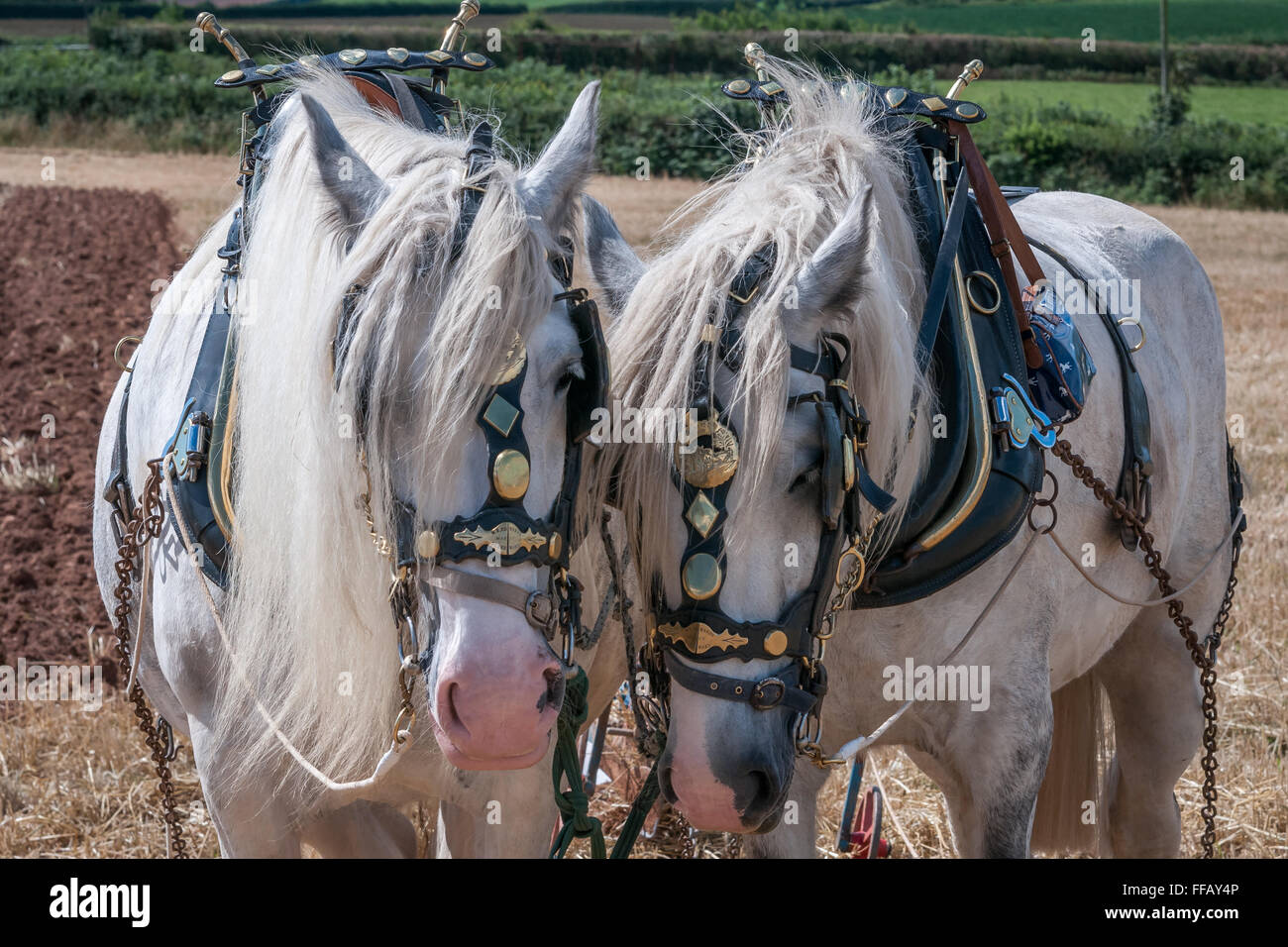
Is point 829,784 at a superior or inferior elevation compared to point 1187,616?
inferior

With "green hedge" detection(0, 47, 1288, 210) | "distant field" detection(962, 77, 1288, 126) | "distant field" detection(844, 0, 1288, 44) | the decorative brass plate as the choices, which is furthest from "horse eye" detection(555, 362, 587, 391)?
"distant field" detection(844, 0, 1288, 44)

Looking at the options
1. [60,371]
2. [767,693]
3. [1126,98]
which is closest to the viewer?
[767,693]

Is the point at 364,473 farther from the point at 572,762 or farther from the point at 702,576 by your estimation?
the point at 572,762

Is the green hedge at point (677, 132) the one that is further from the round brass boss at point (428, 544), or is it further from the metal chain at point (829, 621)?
the round brass boss at point (428, 544)

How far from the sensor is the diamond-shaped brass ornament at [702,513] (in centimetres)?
192

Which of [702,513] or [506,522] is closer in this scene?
[506,522]

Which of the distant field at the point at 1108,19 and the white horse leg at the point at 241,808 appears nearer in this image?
the white horse leg at the point at 241,808

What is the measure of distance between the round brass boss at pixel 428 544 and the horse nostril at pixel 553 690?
23cm

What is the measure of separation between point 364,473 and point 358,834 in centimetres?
147

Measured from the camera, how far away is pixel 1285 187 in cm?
2147

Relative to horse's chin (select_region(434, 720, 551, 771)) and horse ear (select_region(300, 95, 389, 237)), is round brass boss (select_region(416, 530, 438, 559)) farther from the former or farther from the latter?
horse ear (select_region(300, 95, 389, 237))

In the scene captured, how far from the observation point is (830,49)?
2711 centimetres

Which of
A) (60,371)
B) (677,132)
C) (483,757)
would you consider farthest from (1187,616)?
(677,132)

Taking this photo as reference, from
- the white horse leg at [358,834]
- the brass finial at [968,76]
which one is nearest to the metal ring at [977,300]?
the brass finial at [968,76]
